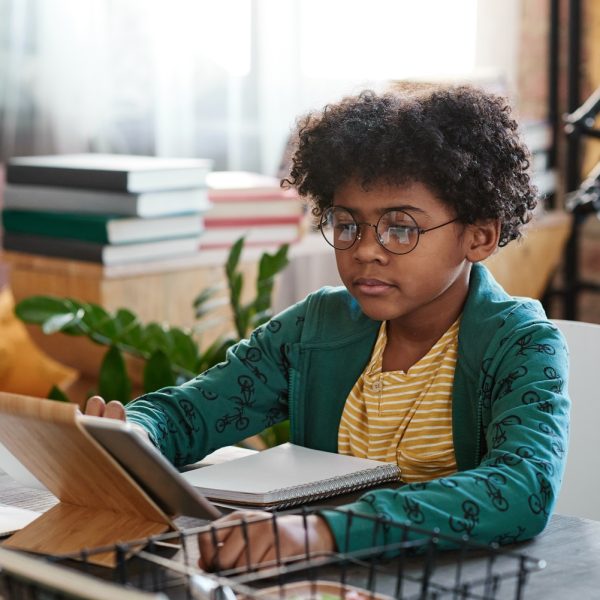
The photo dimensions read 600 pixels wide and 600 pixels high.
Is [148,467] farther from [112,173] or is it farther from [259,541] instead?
[112,173]

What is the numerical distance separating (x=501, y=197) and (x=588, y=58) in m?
2.95

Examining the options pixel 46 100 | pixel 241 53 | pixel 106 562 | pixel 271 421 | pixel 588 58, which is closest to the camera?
pixel 106 562

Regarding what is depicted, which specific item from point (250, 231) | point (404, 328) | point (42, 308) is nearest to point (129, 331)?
point (42, 308)

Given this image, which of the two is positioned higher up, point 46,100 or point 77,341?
point 46,100

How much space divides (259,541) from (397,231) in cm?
50

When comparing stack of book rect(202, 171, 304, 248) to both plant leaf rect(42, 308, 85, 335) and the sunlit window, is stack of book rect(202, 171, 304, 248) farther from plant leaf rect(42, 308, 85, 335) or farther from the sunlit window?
the sunlit window

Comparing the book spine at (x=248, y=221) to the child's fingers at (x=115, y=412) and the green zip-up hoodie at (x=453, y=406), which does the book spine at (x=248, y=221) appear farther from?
the child's fingers at (x=115, y=412)

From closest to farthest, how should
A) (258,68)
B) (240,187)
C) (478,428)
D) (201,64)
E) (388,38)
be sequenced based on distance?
(478,428) → (240,187) → (201,64) → (258,68) → (388,38)

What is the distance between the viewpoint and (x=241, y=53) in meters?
3.74

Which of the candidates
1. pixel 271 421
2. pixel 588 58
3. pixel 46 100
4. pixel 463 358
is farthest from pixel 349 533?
pixel 588 58

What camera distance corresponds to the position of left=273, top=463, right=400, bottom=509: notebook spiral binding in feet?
4.00

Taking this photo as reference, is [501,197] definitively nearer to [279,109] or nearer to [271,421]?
[271,421]

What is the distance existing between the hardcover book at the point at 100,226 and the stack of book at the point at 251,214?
10 centimetres

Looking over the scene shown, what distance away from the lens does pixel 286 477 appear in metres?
1.28
